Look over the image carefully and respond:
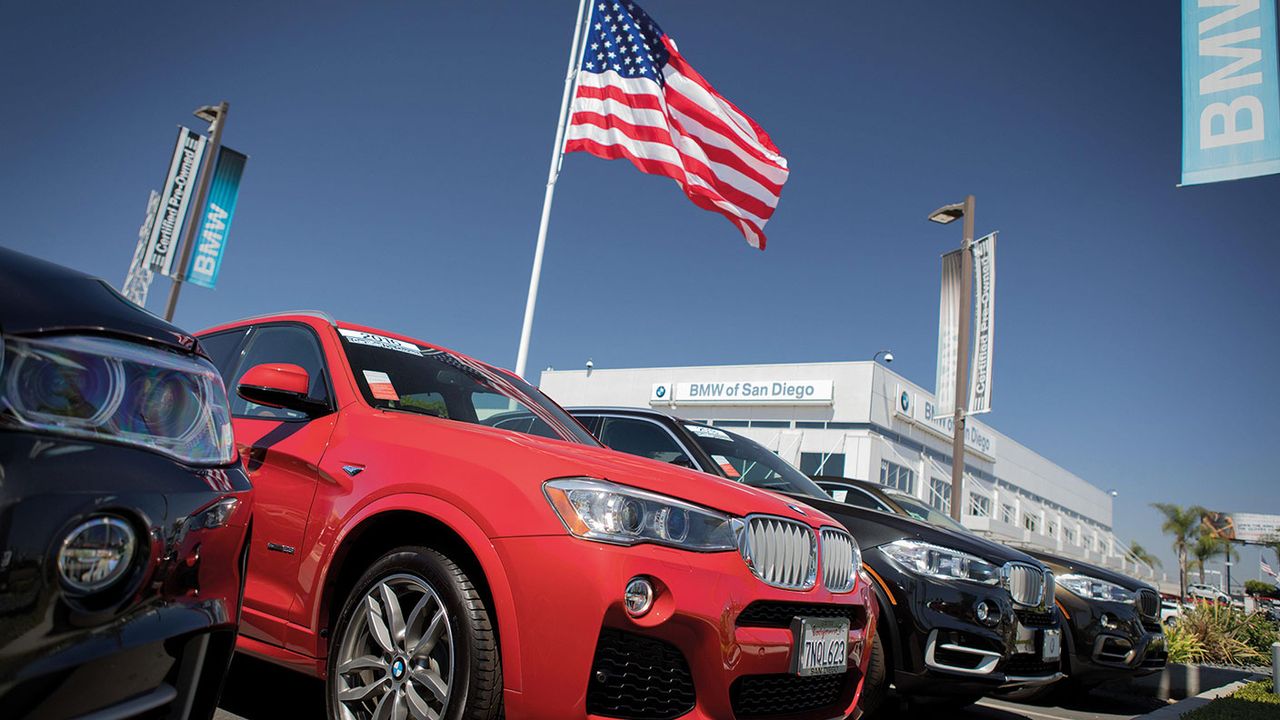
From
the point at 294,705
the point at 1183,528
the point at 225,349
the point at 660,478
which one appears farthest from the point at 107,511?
the point at 1183,528

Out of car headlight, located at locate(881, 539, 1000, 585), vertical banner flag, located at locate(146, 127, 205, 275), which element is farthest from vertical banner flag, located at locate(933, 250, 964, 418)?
vertical banner flag, located at locate(146, 127, 205, 275)

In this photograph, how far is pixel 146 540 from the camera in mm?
1391

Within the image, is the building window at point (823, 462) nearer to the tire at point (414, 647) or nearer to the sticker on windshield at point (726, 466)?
the sticker on windshield at point (726, 466)

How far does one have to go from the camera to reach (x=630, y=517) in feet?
7.99

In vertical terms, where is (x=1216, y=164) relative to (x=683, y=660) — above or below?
above

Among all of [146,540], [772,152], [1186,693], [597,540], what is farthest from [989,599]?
[772,152]

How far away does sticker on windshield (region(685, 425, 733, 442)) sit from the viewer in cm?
589

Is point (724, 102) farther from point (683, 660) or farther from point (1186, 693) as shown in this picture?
point (683, 660)

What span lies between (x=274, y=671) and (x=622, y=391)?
38247 mm

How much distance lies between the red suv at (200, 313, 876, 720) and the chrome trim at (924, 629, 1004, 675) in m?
1.47

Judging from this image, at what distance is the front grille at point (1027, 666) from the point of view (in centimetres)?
472

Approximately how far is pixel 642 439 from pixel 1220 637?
8626mm

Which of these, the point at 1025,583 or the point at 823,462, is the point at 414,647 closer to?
the point at 1025,583

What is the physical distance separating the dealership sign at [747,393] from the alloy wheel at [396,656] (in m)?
34.3
